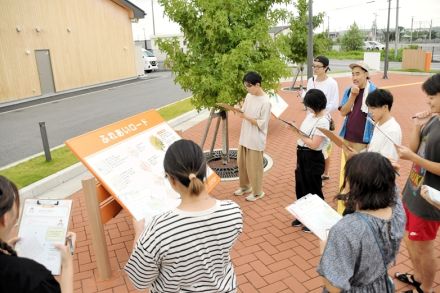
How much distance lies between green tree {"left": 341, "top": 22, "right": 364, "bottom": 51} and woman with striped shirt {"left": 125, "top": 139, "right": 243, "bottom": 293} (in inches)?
1890

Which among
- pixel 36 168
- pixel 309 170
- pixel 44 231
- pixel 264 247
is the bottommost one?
pixel 264 247

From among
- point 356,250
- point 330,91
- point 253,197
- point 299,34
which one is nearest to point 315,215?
point 356,250

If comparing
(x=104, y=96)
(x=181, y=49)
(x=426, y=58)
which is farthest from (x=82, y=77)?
(x=426, y=58)

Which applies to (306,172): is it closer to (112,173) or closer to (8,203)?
(112,173)

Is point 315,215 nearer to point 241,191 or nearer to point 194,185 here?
point 194,185

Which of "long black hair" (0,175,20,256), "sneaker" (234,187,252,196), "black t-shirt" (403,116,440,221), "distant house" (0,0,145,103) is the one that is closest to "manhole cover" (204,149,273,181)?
"sneaker" (234,187,252,196)

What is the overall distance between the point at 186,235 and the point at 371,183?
99 cm

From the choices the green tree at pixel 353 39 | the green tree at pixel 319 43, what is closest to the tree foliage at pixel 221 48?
the green tree at pixel 319 43

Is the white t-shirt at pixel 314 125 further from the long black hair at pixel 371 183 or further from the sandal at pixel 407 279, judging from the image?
the long black hair at pixel 371 183

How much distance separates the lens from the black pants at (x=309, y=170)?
14.6 ft

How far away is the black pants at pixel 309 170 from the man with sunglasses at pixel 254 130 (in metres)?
0.86

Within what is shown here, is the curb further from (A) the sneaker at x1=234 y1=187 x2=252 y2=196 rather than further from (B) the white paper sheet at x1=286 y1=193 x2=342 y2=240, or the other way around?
(B) the white paper sheet at x1=286 y1=193 x2=342 y2=240

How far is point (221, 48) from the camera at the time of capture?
20.0ft

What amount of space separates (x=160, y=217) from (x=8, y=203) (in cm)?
69
